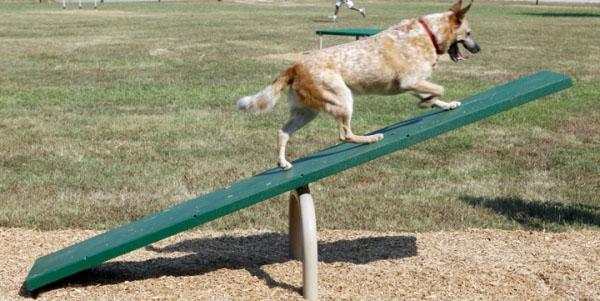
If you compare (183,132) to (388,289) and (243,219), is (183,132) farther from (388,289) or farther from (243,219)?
(388,289)

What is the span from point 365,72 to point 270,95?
25.7 inches

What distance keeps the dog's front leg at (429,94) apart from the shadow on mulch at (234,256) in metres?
1.17

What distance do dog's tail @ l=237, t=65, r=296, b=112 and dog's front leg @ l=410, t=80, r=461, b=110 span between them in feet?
2.80

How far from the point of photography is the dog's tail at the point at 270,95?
245 inches

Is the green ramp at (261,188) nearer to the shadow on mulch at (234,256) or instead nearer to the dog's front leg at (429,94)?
the dog's front leg at (429,94)

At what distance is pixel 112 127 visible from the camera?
12586 millimetres

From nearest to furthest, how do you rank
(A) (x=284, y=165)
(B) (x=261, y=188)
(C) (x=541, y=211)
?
(B) (x=261, y=188)
(A) (x=284, y=165)
(C) (x=541, y=211)

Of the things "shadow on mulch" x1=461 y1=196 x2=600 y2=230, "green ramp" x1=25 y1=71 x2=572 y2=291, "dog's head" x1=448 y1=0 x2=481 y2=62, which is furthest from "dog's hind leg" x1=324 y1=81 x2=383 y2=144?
"shadow on mulch" x1=461 y1=196 x2=600 y2=230

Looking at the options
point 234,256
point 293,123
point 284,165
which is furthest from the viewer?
point 234,256

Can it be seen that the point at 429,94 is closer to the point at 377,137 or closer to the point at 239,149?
the point at 377,137

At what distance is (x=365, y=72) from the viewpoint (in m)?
6.22

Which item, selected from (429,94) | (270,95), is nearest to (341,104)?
(270,95)

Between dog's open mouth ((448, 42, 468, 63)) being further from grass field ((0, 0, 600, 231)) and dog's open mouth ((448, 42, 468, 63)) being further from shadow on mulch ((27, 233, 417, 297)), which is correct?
grass field ((0, 0, 600, 231))

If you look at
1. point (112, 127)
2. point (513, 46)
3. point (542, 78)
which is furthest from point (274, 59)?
point (542, 78)
